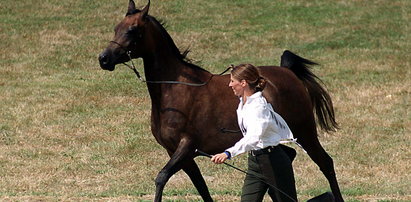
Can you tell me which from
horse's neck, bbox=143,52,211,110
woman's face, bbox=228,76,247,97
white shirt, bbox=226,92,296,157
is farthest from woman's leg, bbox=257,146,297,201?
horse's neck, bbox=143,52,211,110

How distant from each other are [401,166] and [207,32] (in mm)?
12857

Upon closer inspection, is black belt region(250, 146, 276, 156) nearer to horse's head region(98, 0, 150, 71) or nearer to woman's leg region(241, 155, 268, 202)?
woman's leg region(241, 155, 268, 202)

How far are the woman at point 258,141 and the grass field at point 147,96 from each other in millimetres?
3175

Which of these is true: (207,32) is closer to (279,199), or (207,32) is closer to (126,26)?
(126,26)

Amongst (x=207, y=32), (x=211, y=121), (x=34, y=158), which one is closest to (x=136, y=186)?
(x=34, y=158)

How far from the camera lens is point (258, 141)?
22.6 feet

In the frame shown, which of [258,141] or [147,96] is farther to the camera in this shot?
[147,96]

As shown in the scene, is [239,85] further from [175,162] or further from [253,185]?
[175,162]

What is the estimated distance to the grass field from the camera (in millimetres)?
12773

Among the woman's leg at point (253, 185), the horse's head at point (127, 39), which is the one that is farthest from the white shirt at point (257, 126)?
the horse's head at point (127, 39)

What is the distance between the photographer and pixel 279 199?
7.26 metres

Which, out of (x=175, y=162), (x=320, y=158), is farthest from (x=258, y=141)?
(x=320, y=158)

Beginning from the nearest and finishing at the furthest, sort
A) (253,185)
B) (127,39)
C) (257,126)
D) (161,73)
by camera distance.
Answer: (257,126)
(253,185)
(127,39)
(161,73)

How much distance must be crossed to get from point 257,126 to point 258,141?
14 centimetres
